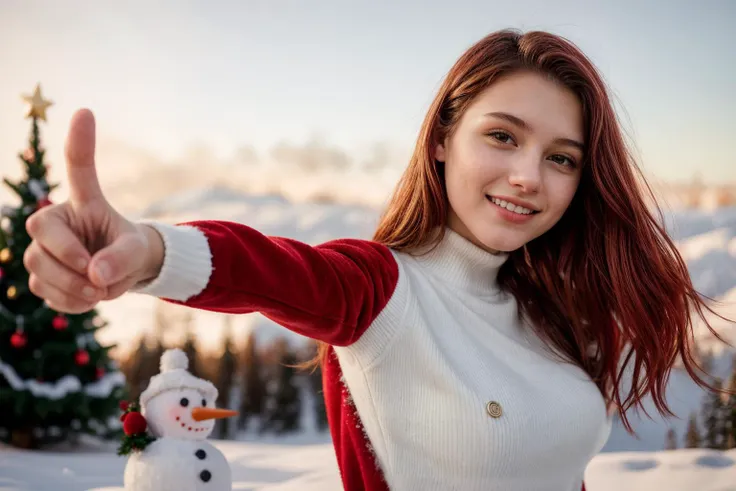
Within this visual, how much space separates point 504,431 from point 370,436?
0.18 m

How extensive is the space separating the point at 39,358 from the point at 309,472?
1486 mm

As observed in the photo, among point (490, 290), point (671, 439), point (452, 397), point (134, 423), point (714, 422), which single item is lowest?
point (671, 439)

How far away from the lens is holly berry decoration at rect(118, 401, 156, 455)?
1.15 metres

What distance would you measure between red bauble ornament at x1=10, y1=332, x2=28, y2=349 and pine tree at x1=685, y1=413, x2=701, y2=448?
282 cm

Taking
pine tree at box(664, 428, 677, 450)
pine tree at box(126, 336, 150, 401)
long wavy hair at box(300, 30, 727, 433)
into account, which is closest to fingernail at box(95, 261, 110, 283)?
long wavy hair at box(300, 30, 727, 433)

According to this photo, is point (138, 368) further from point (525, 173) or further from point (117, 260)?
point (117, 260)

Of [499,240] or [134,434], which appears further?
[134,434]

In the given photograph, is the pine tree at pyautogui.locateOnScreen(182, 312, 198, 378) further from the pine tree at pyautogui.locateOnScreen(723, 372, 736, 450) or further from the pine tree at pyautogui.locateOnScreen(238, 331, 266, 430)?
the pine tree at pyautogui.locateOnScreen(723, 372, 736, 450)

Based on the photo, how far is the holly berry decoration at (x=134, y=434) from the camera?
1.15m

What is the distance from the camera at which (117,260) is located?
0.48 meters

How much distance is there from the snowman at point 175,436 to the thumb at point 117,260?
0.73 metres

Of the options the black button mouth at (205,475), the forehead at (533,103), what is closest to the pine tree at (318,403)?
the black button mouth at (205,475)

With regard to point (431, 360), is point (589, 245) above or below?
above

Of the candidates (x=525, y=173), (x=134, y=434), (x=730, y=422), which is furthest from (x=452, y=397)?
(x=730, y=422)
